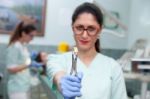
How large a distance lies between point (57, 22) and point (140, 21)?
1.29 m

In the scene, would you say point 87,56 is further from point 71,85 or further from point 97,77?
point 71,85

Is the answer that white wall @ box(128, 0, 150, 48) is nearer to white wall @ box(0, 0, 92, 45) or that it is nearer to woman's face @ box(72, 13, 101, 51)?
white wall @ box(0, 0, 92, 45)

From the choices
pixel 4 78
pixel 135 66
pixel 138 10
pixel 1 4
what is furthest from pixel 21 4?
pixel 135 66

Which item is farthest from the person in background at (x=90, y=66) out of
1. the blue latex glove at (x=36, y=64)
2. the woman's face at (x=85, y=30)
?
the blue latex glove at (x=36, y=64)

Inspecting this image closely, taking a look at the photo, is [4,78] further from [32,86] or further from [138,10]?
[138,10]

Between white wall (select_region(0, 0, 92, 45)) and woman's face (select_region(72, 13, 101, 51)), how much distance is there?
8.23ft

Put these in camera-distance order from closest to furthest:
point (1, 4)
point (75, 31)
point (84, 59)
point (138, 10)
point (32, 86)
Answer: point (75, 31) → point (84, 59) → point (138, 10) → point (32, 86) → point (1, 4)

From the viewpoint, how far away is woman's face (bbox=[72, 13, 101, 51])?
119 centimetres

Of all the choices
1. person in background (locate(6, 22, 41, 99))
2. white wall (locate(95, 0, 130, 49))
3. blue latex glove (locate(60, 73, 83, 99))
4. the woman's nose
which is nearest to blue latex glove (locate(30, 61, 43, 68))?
person in background (locate(6, 22, 41, 99))

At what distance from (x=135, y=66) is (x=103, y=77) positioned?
0.72 metres

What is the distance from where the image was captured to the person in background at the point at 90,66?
1.20 meters

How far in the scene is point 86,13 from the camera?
125 centimetres

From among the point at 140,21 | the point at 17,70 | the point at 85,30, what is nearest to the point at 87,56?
the point at 85,30

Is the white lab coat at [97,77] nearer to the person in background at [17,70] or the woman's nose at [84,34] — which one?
the woman's nose at [84,34]
